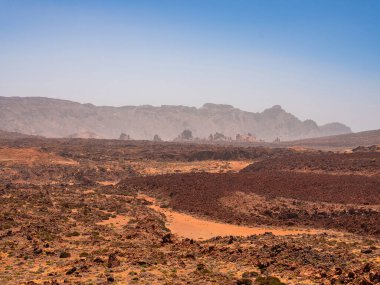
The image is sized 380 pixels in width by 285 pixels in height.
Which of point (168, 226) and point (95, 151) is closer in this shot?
point (168, 226)

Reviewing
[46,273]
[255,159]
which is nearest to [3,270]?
[46,273]

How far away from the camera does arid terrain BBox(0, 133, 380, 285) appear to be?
19594 millimetres

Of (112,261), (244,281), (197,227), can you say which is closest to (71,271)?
(112,261)

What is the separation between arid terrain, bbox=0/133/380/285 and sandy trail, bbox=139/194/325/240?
0.10 metres

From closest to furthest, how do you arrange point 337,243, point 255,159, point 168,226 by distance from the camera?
1. point 337,243
2. point 168,226
3. point 255,159

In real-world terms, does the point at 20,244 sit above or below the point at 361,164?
below

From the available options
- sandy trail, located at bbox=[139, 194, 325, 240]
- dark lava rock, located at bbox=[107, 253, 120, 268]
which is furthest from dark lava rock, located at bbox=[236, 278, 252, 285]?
sandy trail, located at bbox=[139, 194, 325, 240]

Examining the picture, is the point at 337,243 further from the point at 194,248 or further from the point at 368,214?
the point at 368,214

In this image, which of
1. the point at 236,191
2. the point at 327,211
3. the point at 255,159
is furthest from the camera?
the point at 255,159

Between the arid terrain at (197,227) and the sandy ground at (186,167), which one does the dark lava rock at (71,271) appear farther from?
the sandy ground at (186,167)

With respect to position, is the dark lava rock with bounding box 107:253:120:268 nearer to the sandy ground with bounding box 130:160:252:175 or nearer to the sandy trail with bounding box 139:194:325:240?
the sandy trail with bounding box 139:194:325:240

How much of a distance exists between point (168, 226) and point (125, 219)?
13.7ft

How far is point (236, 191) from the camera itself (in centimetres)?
4638

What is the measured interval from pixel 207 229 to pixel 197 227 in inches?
43.2
